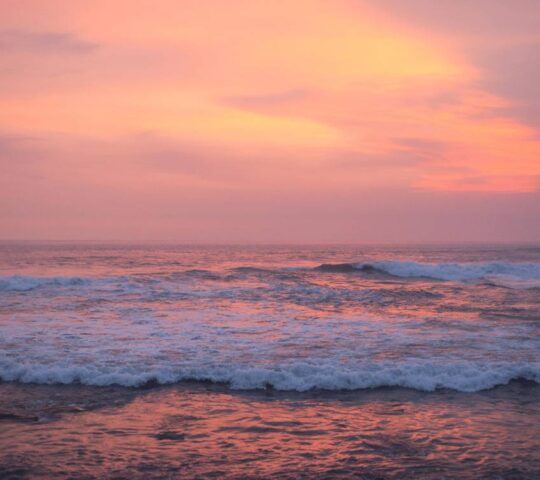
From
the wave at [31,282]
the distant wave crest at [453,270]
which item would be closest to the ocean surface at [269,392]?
the wave at [31,282]

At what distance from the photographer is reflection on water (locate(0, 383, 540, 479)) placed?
236 inches

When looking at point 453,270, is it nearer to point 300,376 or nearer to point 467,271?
point 467,271

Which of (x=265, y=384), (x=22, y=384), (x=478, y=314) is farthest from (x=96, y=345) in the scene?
(x=478, y=314)

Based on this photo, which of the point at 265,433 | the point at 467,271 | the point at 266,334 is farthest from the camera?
the point at 467,271

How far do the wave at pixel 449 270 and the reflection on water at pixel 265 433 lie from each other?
29642 millimetres

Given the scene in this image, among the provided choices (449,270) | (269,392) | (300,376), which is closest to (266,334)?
(300,376)

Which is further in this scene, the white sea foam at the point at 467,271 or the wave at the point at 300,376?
the white sea foam at the point at 467,271

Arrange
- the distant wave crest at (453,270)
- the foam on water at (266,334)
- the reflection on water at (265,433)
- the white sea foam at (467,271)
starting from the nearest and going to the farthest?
the reflection on water at (265,433) < the foam on water at (266,334) < the white sea foam at (467,271) < the distant wave crest at (453,270)

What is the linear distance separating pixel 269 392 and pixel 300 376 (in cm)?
88

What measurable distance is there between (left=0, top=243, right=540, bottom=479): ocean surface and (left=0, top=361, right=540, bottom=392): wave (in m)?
0.03

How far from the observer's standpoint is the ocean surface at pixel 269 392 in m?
6.22

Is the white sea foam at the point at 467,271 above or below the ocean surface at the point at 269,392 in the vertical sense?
above

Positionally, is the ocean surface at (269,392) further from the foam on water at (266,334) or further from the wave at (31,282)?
the wave at (31,282)

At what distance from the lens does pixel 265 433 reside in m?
7.11
